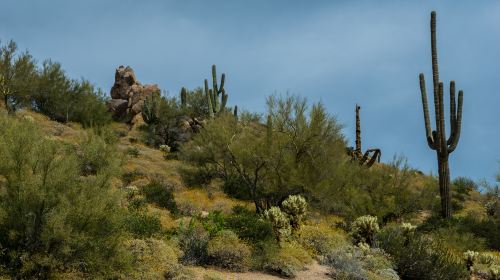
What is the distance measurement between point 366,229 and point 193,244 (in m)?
5.42

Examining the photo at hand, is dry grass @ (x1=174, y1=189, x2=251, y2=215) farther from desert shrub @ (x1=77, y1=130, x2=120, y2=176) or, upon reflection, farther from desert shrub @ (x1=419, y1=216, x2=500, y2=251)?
desert shrub @ (x1=419, y1=216, x2=500, y2=251)

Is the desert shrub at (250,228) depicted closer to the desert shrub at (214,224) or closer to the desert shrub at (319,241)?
the desert shrub at (214,224)

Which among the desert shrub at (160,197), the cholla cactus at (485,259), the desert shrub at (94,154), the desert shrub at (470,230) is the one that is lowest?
the cholla cactus at (485,259)

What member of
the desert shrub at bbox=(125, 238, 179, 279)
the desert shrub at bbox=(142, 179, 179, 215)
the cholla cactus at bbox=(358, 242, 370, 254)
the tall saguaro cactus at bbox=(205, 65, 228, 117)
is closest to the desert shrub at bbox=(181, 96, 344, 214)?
the desert shrub at bbox=(142, 179, 179, 215)

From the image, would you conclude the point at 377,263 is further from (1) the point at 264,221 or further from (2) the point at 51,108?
(2) the point at 51,108

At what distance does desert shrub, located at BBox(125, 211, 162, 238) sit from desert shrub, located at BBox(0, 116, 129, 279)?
1685 millimetres

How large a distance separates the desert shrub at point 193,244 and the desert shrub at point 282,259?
1.29 metres

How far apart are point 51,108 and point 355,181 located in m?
23.1

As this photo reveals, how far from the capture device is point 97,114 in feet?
128

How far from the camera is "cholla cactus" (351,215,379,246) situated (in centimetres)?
1443

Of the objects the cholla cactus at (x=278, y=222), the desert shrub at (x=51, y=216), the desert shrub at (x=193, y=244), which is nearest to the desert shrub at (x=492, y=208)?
the cholla cactus at (x=278, y=222)

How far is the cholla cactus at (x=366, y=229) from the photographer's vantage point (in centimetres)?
1443

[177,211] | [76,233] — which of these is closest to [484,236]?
[177,211]

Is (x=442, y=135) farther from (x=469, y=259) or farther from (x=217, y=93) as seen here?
(x=217, y=93)
